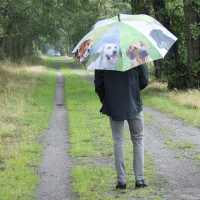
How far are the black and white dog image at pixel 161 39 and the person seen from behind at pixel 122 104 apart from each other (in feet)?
1.12

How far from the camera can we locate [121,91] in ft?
12.6

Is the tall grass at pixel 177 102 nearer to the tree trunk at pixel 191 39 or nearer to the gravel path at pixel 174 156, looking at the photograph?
the gravel path at pixel 174 156

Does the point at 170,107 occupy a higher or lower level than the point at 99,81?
lower

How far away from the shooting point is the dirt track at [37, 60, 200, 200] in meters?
4.11

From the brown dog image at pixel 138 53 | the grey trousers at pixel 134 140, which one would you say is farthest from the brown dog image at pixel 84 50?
the grey trousers at pixel 134 140

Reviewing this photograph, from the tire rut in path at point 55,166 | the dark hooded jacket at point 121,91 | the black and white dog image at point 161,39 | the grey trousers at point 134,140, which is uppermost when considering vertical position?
the black and white dog image at point 161,39

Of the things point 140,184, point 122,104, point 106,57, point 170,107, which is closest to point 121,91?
point 122,104

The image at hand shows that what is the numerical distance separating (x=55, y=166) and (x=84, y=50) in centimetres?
229

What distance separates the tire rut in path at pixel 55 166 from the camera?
165 inches

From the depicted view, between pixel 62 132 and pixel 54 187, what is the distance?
3669mm

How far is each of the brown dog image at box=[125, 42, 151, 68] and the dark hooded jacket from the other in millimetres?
244

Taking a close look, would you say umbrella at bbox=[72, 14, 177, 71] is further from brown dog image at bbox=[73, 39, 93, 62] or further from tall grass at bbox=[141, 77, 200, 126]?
tall grass at bbox=[141, 77, 200, 126]

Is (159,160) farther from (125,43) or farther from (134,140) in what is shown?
(125,43)

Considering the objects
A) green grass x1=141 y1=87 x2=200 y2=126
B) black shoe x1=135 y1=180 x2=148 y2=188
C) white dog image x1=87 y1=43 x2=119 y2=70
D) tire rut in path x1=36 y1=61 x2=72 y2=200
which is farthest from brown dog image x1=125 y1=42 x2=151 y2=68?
green grass x1=141 y1=87 x2=200 y2=126
